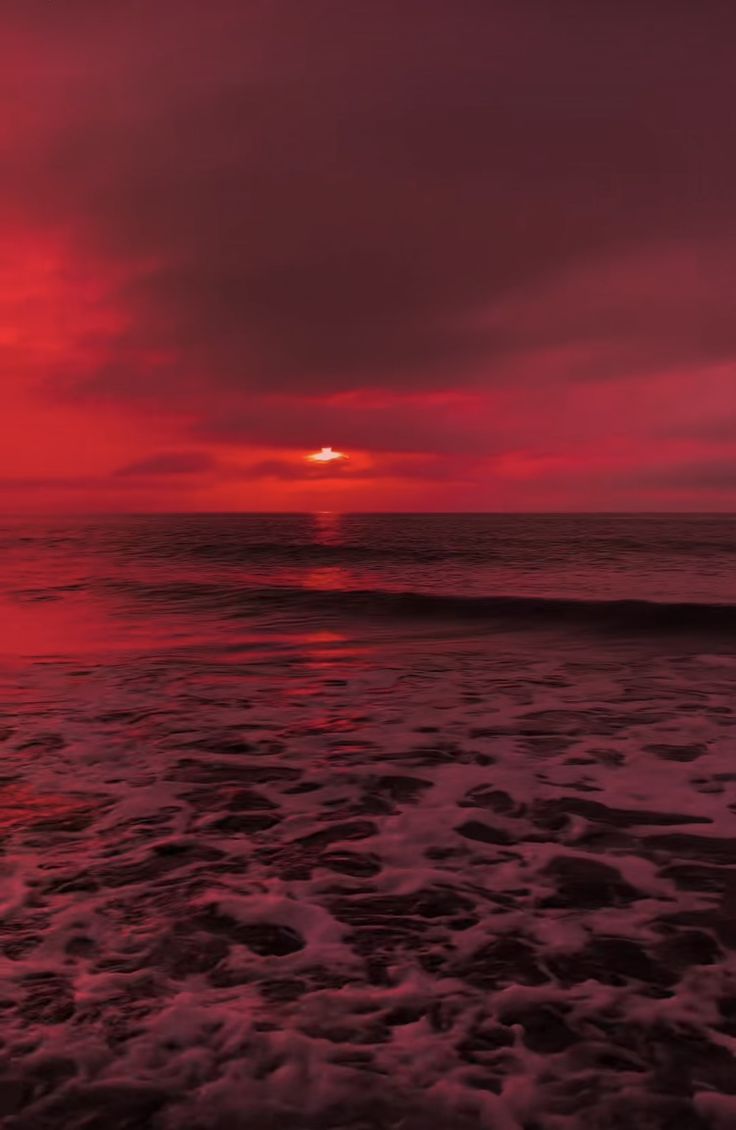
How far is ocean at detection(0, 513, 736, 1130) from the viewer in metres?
3.15

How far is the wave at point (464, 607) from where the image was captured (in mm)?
18078

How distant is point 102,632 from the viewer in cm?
1677

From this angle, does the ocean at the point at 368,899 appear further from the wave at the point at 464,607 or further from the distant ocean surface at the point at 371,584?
the distant ocean surface at the point at 371,584

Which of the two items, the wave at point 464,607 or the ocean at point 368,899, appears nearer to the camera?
the ocean at point 368,899

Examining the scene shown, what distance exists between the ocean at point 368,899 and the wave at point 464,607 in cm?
593

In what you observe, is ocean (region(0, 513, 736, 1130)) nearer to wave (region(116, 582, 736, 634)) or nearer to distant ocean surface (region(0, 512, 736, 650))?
wave (region(116, 582, 736, 634))

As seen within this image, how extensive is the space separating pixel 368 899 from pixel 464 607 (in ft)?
54.1

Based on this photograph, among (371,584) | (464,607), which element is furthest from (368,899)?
(371,584)

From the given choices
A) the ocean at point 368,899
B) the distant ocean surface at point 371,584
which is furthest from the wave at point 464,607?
the ocean at point 368,899

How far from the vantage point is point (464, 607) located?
21.0m

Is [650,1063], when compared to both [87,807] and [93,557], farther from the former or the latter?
[93,557]

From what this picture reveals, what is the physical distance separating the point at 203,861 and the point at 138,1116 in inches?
89.1

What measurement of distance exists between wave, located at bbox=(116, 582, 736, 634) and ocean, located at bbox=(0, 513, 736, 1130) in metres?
5.93

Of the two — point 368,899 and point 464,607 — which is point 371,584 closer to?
point 464,607
